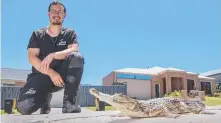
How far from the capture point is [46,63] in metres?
3.20

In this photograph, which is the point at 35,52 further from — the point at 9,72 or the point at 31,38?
the point at 9,72

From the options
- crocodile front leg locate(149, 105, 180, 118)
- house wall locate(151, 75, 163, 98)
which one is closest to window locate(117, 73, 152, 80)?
house wall locate(151, 75, 163, 98)

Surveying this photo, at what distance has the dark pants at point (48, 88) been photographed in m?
3.11

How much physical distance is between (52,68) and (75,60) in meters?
0.30

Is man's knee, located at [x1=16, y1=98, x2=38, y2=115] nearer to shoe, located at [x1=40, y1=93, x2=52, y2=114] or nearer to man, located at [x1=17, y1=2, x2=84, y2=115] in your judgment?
man, located at [x1=17, y1=2, x2=84, y2=115]

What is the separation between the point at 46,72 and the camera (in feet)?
10.4

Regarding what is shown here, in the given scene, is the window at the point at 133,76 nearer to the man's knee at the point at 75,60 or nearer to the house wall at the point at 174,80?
the house wall at the point at 174,80

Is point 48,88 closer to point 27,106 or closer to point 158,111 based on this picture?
point 27,106

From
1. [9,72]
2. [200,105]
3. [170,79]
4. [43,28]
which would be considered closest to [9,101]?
[43,28]

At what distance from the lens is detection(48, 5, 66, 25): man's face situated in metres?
3.51

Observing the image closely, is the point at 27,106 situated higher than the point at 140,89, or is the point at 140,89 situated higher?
the point at 140,89

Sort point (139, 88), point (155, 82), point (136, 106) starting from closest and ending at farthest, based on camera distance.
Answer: point (136, 106)
point (139, 88)
point (155, 82)

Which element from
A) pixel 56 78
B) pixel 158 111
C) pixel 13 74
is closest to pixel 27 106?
pixel 56 78

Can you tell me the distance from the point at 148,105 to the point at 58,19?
62.5 inches
